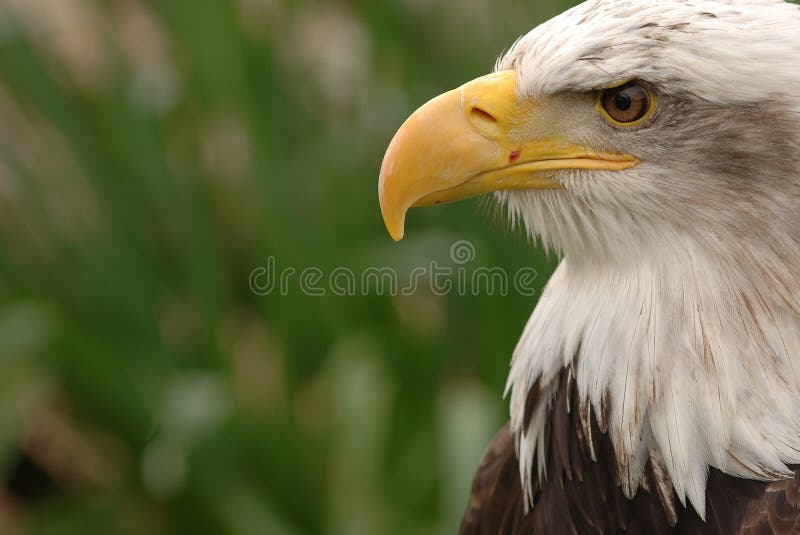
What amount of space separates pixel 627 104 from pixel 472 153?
27 centimetres

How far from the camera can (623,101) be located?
1655mm

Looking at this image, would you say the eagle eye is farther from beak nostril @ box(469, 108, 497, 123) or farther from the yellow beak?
beak nostril @ box(469, 108, 497, 123)

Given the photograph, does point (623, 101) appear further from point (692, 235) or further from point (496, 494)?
point (496, 494)

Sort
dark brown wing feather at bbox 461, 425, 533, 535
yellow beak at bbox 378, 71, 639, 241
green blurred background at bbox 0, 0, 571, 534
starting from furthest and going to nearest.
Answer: green blurred background at bbox 0, 0, 571, 534 < dark brown wing feather at bbox 461, 425, 533, 535 < yellow beak at bbox 378, 71, 639, 241

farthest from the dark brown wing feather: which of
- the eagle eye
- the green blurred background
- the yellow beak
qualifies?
the green blurred background

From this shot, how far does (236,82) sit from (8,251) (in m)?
1.00

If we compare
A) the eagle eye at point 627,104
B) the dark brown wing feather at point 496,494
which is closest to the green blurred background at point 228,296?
the dark brown wing feather at point 496,494

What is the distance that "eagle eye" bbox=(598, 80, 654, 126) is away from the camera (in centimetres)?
164

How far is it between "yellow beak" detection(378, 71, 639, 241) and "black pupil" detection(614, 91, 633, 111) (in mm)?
95

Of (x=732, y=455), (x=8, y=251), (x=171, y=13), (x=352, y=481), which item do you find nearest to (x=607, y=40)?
(x=732, y=455)

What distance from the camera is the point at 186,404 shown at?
3.15m

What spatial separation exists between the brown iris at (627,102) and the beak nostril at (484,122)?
184 mm

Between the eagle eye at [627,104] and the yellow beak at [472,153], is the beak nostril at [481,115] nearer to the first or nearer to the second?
the yellow beak at [472,153]

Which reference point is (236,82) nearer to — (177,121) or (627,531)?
(177,121)
